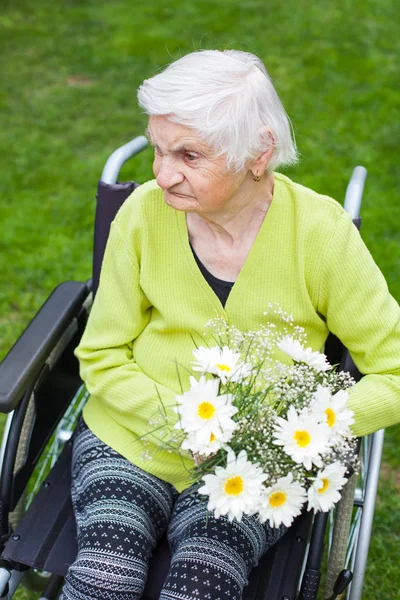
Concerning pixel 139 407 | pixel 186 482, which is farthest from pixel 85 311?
pixel 186 482

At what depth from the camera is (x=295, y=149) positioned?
2.17 m

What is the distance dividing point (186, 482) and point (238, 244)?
2.10 ft

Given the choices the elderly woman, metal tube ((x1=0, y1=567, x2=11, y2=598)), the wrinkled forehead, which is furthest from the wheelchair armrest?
the wrinkled forehead

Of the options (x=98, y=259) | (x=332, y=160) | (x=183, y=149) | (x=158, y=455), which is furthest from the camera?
(x=332, y=160)

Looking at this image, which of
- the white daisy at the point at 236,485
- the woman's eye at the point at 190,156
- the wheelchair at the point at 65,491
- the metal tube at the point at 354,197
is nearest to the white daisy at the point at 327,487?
the white daisy at the point at 236,485

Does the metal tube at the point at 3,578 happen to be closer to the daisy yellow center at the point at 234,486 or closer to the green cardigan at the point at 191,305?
the green cardigan at the point at 191,305

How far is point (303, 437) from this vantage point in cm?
159

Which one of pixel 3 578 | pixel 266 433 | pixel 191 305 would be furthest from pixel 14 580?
pixel 266 433

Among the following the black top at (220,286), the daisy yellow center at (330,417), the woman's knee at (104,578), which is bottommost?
the woman's knee at (104,578)

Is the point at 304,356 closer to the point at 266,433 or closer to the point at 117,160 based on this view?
the point at 266,433

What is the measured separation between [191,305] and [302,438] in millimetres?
712

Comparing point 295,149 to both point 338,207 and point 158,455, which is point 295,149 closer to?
point 338,207

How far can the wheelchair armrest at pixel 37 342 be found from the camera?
2.12 m

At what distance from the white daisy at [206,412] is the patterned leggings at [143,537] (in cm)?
39
